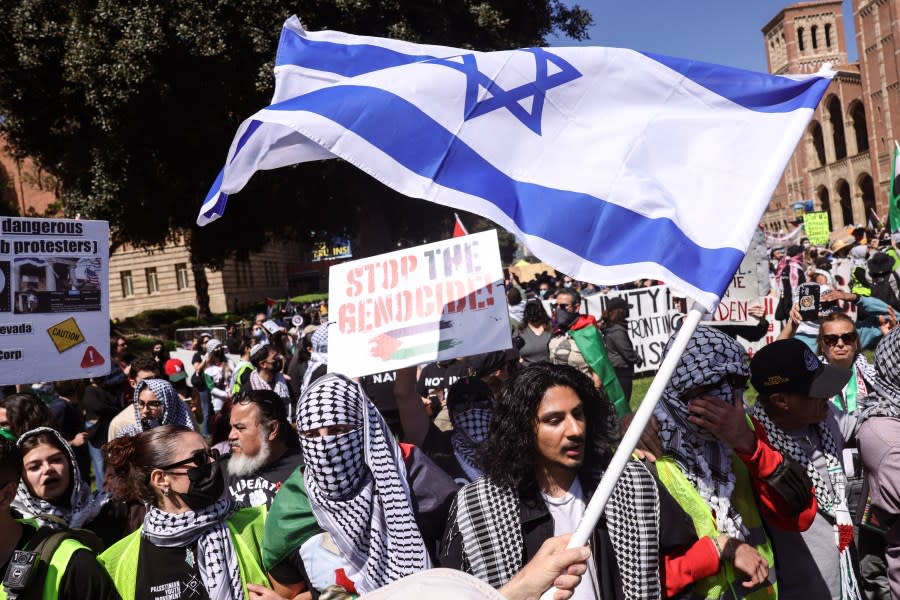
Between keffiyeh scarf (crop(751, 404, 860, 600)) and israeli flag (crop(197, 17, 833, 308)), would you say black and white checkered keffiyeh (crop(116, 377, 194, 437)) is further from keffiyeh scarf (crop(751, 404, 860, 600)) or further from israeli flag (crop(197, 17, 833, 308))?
keffiyeh scarf (crop(751, 404, 860, 600))

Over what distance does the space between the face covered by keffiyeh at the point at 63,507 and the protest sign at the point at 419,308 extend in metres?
1.35

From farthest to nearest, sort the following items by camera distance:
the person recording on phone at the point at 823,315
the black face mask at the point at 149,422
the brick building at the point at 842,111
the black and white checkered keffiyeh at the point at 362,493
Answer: the brick building at the point at 842,111, the person recording on phone at the point at 823,315, the black face mask at the point at 149,422, the black and white checkered keffiyeh at the point at 362,493

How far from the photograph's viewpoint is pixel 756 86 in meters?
2.81

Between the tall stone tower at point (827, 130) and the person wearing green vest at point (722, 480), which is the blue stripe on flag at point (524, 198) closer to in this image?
the person wearing green vest at point (722, 480)

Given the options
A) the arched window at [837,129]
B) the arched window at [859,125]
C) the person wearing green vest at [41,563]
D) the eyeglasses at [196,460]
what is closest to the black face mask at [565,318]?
the eyeglasses at [196,460]

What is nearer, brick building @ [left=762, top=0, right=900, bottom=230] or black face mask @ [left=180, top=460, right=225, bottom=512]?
black face mask @ [left=180, top=460, right=225, bottom=512]

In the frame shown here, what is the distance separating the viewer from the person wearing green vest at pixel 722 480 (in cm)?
252

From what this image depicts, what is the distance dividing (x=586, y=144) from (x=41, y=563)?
2414 millimetres

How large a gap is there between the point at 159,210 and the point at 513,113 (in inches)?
685

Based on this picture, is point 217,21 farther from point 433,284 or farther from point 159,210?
point 433,284

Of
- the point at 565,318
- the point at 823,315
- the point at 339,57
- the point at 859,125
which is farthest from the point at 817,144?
the point at 339,57

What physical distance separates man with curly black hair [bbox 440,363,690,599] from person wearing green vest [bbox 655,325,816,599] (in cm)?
19

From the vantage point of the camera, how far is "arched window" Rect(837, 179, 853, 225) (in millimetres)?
65225

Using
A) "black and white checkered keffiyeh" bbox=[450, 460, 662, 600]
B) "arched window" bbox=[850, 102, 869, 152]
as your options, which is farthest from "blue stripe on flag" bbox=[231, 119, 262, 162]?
"arched window" bbox=[850, 102, 869, 152]
